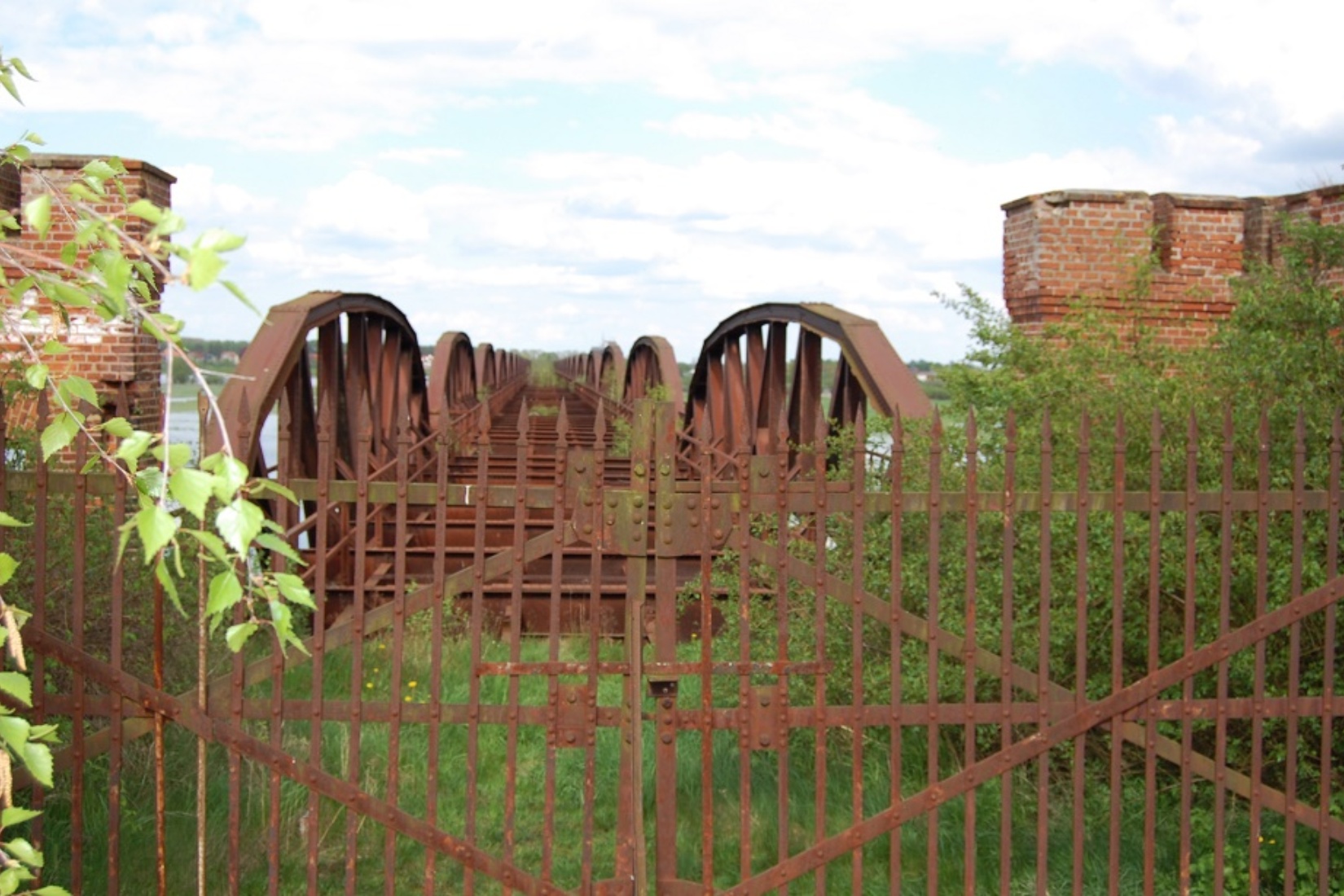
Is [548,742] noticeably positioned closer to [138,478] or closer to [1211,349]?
[138,478]

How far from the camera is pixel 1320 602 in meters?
5.04

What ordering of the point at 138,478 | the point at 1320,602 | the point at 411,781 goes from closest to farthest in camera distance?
the point at 138,478, the point at 1320,602, the point at 411,781

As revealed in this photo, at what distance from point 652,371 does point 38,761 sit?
58.1 ft

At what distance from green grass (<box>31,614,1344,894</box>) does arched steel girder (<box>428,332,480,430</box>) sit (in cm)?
686

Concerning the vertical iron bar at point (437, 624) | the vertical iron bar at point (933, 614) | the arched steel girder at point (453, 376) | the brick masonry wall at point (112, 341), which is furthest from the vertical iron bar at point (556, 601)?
the arched steel girder at point (453, 376)

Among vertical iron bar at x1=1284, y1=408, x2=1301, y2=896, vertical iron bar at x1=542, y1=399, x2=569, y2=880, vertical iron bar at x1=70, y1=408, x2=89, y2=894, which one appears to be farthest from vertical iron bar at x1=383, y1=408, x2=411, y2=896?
vertical iron bar at x1=1284, y1=408, x2=1301, y2=896

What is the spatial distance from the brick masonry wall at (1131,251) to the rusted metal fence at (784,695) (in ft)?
11.6

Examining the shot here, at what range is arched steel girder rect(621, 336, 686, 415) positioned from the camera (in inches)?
619

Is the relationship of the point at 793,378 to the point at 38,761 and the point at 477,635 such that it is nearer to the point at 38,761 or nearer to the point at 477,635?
the point at 477,635

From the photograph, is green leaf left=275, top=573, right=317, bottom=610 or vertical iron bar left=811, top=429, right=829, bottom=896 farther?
vertical iron bar left=811, top=429, right=829, bottom=896

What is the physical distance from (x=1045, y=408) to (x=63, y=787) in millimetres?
4319

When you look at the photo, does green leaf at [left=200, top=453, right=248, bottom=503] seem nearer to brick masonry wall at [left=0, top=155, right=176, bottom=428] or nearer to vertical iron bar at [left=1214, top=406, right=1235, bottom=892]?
vertical iron bar at [left=1214, top=406, right=1235, bottom=892]

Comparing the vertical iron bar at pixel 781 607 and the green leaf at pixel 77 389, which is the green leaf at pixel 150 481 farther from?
the vertical iron bar at pixel 781 607

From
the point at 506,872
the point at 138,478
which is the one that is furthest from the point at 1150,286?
the point at 138,478
